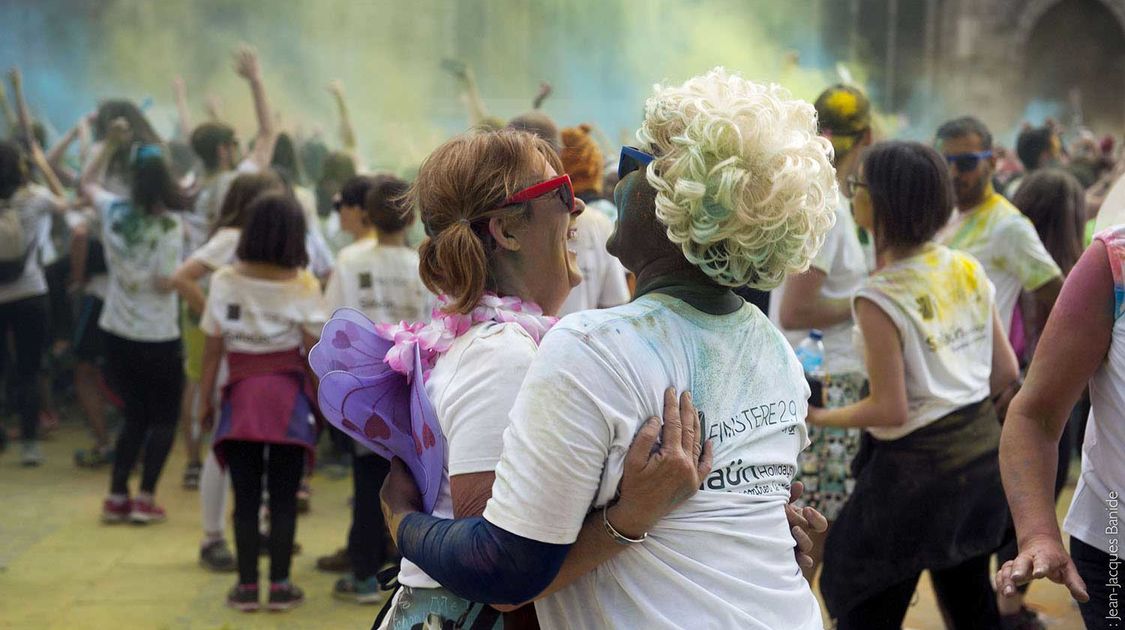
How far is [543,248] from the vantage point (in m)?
2.07

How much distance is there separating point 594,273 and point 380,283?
3.82ft

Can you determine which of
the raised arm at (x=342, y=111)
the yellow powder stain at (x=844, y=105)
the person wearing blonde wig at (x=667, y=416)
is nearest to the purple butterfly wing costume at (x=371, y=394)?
the person wearing blonde wig at (x=667, y=416)

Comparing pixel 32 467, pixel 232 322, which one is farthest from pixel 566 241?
pixel 32 467

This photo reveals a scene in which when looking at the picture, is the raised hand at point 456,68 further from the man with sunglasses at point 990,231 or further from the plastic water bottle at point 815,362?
the plastic water bottle at point 815,362

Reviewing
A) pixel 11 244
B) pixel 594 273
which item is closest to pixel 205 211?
pixel 11 244

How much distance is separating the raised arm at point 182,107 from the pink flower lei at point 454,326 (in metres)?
8.60

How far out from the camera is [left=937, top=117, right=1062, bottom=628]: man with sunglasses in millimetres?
4730

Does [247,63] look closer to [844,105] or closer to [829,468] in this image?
[844,105]

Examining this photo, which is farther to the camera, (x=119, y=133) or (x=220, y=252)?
(x=119, y=133)

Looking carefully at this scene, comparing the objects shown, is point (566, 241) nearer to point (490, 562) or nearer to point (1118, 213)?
point (490, 562)

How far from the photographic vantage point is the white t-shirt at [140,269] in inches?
261

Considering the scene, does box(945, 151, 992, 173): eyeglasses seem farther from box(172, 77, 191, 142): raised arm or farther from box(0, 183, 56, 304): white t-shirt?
box(172, 77, 191, 142): raised arm

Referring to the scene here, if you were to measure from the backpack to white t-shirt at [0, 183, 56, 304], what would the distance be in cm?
1

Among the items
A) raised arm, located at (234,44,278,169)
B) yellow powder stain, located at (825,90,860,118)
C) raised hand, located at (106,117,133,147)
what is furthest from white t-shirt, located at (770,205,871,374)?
raised hand, located at (106,117,133,147)
